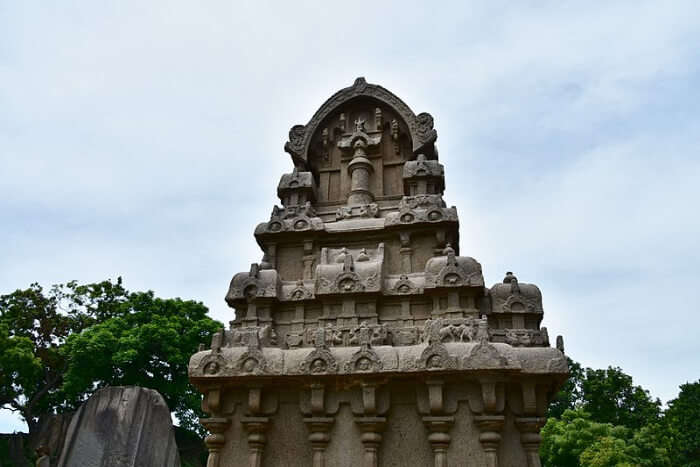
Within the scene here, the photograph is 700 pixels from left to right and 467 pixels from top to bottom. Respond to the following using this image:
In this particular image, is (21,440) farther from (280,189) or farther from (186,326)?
(280,189)

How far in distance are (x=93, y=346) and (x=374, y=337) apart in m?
26.7

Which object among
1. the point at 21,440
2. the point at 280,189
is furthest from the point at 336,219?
the point at 21,440

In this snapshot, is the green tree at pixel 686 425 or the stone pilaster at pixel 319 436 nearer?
the stone pilaster at pixel 319 436

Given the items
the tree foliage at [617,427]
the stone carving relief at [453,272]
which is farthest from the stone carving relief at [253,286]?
the tree foliage at [617,427]

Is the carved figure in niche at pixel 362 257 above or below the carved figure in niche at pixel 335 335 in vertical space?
above

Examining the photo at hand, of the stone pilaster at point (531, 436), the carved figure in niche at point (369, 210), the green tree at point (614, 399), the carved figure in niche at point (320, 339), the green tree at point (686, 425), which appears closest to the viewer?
the stone pilaster at point (531, 436)

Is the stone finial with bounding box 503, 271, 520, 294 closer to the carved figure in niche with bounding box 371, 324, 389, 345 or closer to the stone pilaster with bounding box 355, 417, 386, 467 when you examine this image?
the carved figure in niche with bounding box 371, 324, 389, 345

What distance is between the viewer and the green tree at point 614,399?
3397cm

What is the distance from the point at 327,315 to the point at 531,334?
132 inches

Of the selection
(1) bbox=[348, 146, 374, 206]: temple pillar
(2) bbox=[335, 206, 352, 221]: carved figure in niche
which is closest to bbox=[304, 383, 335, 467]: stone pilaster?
(2) bbox=[335, 206, 352, 221]: carved figure in niche

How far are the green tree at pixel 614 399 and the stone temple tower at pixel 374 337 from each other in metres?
29.5

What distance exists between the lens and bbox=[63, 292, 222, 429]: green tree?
30594 millimetres

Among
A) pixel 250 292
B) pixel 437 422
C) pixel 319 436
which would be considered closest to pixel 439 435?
pixel 437 422

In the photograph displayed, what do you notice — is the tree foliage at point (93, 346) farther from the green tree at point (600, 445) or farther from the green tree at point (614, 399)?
the green tree at point (614, 399)
